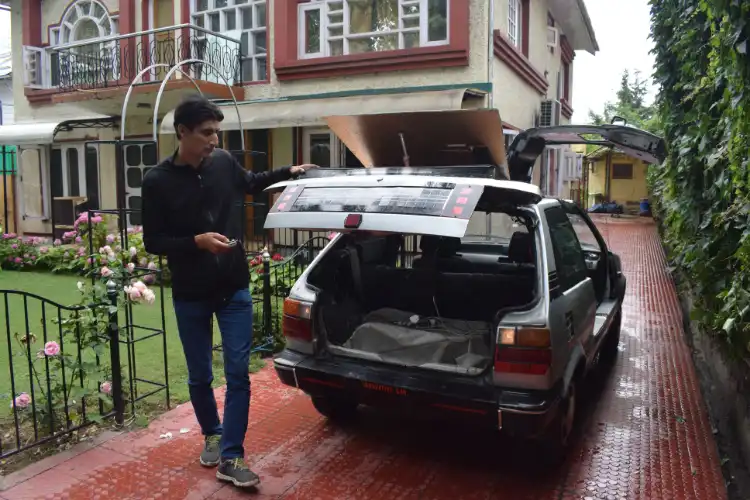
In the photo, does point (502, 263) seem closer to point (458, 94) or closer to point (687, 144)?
point (687, 144)

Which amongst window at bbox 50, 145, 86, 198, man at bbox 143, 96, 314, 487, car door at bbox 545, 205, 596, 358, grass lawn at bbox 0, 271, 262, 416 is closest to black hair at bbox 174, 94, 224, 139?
man at bbox 143, 96, 314, 487

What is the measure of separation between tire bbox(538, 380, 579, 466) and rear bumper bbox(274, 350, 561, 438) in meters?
0.19

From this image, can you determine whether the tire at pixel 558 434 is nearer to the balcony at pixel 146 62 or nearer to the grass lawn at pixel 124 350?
the grass lawn at pixel 124 350

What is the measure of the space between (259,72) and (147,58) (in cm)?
247

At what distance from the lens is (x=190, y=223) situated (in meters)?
3.38

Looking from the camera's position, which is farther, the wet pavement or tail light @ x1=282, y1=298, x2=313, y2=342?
tail light @ x1=282, y1=298, x2=313, y2=342

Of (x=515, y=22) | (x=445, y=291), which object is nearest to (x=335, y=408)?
(x=445, y=291)

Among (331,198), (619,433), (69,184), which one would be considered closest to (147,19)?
(69,184)

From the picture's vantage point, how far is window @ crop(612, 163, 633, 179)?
2706 centimetres

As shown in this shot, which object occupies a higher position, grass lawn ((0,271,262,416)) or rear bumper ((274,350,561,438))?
rear bumper ((274,350,561,438))

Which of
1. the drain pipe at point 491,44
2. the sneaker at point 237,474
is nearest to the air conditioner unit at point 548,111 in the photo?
the drain pipe at point 491,44

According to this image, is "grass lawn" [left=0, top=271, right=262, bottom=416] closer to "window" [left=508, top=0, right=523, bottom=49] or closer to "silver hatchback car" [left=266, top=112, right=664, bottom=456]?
"silver hatchback car" [left=266, top=112, right=664, bottom=456]

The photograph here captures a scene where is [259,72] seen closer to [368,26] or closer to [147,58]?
[147,58]

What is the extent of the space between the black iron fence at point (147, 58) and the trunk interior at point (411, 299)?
8590 mm
